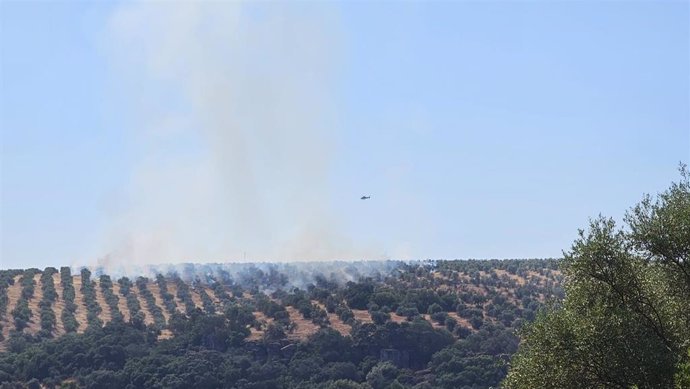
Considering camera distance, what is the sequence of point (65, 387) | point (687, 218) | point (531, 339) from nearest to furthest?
point (687, 218)
point (531, 339)
point (65, 387)

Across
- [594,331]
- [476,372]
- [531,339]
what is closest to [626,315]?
[594,331]

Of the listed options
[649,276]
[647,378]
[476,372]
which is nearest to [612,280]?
[649,276]

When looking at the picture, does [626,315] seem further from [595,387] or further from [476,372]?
[476,372]

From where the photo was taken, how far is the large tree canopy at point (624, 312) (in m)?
52.3

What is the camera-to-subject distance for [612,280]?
54.0 m

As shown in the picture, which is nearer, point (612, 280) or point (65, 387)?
point (612, 280)

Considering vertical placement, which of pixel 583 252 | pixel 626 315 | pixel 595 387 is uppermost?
pixel 583 252

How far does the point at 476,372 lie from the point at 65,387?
73.6 meters

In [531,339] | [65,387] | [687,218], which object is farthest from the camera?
[65,387]

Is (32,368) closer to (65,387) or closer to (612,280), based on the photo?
(65,387)

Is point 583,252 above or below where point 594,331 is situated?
above

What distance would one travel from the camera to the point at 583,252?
178ft

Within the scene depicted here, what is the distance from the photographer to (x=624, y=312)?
5300cm

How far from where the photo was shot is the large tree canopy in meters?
52.3
